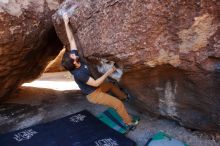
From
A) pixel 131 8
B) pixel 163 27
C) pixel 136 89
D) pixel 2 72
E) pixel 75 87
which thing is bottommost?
pixel 75 87

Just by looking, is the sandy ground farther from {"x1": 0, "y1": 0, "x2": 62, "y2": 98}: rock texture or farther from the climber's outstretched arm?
the climber's outstretched arm

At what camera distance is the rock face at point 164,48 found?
359cm

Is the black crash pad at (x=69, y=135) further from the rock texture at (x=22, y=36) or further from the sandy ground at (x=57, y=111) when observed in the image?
the rock texture at (x=22, y=36)

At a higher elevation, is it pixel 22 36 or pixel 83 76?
pixel 22 36

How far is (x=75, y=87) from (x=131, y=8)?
141 inches

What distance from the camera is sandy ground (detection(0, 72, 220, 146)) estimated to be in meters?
4.34

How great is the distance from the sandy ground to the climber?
0.92 feet

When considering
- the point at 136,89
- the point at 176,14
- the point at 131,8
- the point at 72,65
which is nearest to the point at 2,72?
the point at 72,65

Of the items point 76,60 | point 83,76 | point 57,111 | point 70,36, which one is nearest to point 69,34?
point 70,36

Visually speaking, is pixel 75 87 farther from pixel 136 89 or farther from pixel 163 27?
pixel 163 27

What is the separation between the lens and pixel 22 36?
5.02m

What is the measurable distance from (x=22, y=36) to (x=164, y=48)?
2.39 meters

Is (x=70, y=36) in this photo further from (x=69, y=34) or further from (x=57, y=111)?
(x=57, y=111)

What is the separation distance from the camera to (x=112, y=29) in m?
3.97
